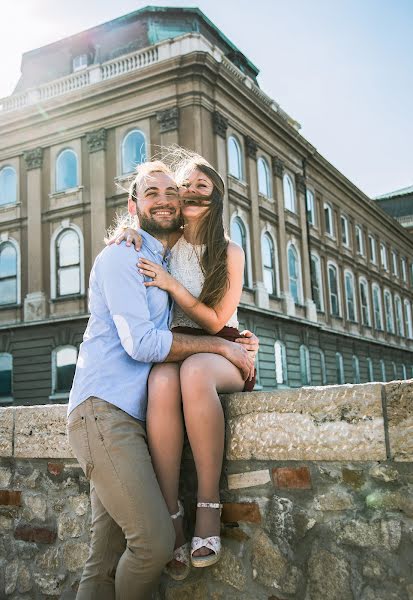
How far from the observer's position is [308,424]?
230cm

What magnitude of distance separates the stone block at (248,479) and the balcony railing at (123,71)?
19.6m

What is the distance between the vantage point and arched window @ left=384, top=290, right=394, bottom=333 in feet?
129

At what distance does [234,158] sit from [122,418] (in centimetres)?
2120

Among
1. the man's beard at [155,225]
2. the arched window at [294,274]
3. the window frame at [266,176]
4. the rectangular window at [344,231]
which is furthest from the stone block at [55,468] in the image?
the rectangular window at [344,231]

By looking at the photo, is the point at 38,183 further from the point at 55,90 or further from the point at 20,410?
the point at 20,410

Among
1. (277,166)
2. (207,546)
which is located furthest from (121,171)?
(207,546)

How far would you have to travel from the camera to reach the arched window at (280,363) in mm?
23408

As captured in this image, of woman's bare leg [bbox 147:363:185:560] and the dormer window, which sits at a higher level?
the dormer window

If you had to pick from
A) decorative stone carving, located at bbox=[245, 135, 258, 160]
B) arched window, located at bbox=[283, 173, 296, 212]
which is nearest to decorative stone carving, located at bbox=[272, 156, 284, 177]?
arched window, located at bbox=[283, 173, 296, 212]

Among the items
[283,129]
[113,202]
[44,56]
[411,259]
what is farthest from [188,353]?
[411,259]

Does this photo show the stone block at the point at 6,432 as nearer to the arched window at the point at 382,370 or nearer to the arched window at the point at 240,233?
the arched window at the point at 240,233

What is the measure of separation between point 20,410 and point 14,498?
44 centimetres

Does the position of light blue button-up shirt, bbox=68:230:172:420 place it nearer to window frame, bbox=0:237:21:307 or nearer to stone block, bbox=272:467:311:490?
stone block, bbox=272:467:311:490

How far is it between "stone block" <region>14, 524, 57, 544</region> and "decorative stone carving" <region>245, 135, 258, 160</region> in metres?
21.6
